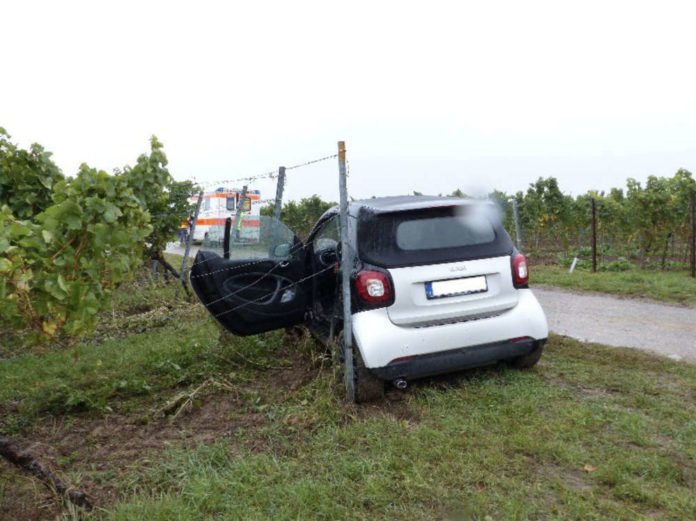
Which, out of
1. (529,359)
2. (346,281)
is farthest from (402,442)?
(529,359)

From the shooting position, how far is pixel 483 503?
8.75 feet

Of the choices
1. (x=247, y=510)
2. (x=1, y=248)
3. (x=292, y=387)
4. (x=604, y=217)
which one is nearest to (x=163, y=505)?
(x=247, y=510)

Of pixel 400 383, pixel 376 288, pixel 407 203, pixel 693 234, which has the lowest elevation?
pixel 400 383

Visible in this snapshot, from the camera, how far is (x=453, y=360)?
4105mm

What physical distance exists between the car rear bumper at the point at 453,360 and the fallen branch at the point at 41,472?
1975 mm

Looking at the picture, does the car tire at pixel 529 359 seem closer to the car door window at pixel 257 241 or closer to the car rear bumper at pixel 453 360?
the car rear bumper at pixel 453 360

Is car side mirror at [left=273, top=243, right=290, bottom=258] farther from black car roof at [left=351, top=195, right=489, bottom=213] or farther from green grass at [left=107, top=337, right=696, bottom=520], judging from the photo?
green grass at [left=107, top=337, right=696, bottom=520]

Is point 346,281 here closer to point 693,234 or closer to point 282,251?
point 282,251

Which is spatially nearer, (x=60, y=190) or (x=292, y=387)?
(x=60, y=190)

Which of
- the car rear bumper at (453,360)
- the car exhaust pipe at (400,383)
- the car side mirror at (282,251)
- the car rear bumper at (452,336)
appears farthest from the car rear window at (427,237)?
the car side mirror at (282,251)

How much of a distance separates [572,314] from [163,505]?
6.41 meters

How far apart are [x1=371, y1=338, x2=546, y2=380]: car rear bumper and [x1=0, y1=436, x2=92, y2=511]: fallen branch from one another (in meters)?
1.98

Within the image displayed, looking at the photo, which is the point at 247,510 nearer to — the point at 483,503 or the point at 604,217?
the point at 483,503

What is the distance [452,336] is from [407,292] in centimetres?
49
